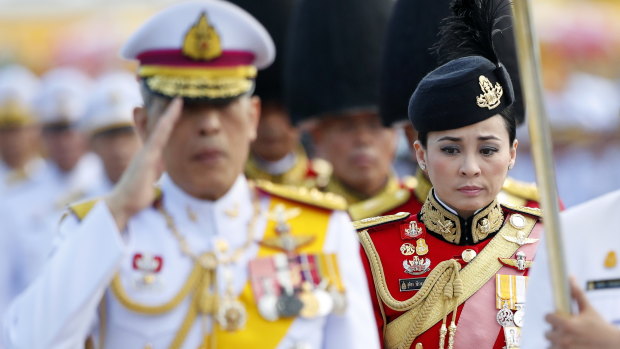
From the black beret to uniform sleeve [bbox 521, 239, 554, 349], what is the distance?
457mm

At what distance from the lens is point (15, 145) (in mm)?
11734

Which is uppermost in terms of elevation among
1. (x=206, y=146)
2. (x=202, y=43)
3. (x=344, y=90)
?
(x=202, y=43)

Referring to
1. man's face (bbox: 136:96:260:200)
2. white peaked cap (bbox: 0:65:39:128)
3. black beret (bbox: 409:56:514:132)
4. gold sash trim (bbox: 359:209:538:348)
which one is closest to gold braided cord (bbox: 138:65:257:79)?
man's face (bbox: 136:96:260:200)

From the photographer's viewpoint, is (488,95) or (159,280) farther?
(159,280)

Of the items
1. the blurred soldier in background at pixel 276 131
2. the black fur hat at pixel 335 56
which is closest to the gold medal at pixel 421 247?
the black fur hat at pixel 335 56

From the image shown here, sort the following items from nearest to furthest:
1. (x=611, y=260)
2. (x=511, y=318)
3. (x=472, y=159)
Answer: (x=611, y=260)
(x=472, y=159)
(x=511, y=318)

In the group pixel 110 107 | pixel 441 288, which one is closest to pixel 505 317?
pixel 441 288

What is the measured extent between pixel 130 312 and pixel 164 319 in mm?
120

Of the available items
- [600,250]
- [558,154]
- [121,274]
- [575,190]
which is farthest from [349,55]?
[558,154]

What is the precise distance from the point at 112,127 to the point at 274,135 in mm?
1032

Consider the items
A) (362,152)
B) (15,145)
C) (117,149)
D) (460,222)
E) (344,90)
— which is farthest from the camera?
(15,145)

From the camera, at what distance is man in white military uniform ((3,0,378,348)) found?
15.0 ft

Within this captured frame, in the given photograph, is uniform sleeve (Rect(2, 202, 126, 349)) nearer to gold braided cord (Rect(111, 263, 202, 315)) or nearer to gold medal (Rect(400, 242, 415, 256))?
gold braided cord (Rect(111, 263, 202, 315))

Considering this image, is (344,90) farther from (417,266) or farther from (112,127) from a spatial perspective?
(417,266)
